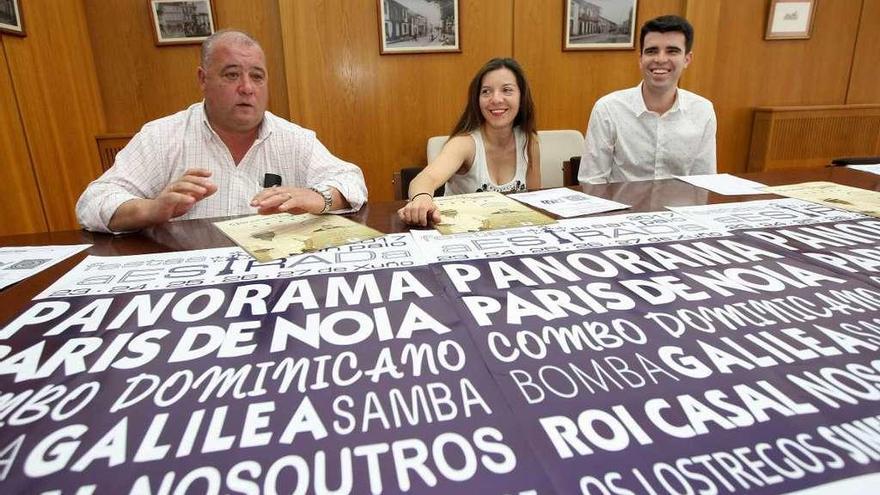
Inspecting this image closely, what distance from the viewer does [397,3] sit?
2.90 metres

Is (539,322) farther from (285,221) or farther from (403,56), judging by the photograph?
(403,56)

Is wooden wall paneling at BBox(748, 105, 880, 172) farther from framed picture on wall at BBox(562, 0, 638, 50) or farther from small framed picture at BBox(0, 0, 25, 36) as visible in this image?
small framed picture at BBox(0, 0, 25, 36)

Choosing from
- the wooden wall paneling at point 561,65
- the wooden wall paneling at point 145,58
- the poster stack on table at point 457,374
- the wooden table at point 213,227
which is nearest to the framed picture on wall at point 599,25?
the wooden wall paneling at point 561,65

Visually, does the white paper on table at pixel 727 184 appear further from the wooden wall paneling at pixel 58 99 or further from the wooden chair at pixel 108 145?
the wooden chair at pixel 108 145

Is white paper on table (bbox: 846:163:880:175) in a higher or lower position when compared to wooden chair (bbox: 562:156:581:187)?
higher

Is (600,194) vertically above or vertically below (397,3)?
below

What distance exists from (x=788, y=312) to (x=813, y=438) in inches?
9.9

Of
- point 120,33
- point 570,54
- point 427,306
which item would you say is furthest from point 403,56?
point 427,306

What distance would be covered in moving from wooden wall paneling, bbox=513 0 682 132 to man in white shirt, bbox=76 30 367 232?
203 cm

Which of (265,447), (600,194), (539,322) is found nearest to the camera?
(265,447)

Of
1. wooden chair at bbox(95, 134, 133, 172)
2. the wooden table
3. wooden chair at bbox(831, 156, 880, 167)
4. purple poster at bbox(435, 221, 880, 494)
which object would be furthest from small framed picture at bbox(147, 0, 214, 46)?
wooden chair at bbox(831, 156, 880, 167)

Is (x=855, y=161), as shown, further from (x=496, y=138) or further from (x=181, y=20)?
(x=181, y=20)

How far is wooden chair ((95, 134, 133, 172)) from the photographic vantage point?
2832 millimetres

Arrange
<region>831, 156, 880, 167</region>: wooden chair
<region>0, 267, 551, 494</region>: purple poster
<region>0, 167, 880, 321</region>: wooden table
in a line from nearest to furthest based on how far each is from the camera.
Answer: <region>0, 267, 551, 494</region>: purple poster < <region>0, 167, 880, 321</region>: wooden table < <region>831, 156, 880, 167</region>: wooden chair
